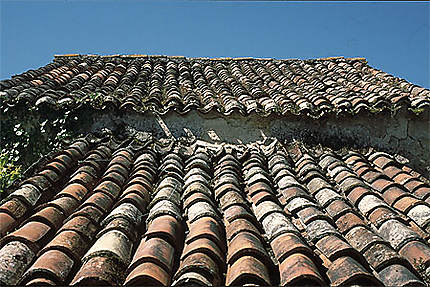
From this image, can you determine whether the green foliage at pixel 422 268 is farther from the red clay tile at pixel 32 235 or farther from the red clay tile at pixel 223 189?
the red clay tile at pixel 32 235

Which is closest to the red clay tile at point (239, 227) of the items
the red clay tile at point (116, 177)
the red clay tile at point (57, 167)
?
the red clay tile at point (116, 177)

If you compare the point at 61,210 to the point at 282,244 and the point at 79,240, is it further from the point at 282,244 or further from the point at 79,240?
the point at 282,244

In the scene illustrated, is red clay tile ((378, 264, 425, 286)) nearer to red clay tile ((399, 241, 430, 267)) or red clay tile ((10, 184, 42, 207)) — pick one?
red clay tile ((399, 241, 430, 267))

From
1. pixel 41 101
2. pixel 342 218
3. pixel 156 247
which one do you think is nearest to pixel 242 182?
pixel 342 218

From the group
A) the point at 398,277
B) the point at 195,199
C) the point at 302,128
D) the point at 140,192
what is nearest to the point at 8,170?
the point at 140,192

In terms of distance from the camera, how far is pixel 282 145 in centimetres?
559

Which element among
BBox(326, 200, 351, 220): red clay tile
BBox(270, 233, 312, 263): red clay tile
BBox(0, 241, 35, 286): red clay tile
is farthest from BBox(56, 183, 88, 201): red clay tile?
BBox(326, 200, 351, 220): red clay tile

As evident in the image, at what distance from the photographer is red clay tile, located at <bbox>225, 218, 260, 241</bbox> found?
3.14 meters

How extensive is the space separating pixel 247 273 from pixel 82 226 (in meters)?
1.47

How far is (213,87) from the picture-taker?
6984mm

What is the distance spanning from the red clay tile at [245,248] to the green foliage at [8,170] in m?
3.33

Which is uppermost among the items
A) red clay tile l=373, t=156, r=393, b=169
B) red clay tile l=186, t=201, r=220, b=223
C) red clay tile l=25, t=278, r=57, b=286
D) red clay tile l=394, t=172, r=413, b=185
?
red clay tile l=373, t=156, r=393, b=169

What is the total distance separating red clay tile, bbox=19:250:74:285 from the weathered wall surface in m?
3.04

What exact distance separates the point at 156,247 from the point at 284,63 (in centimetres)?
730
